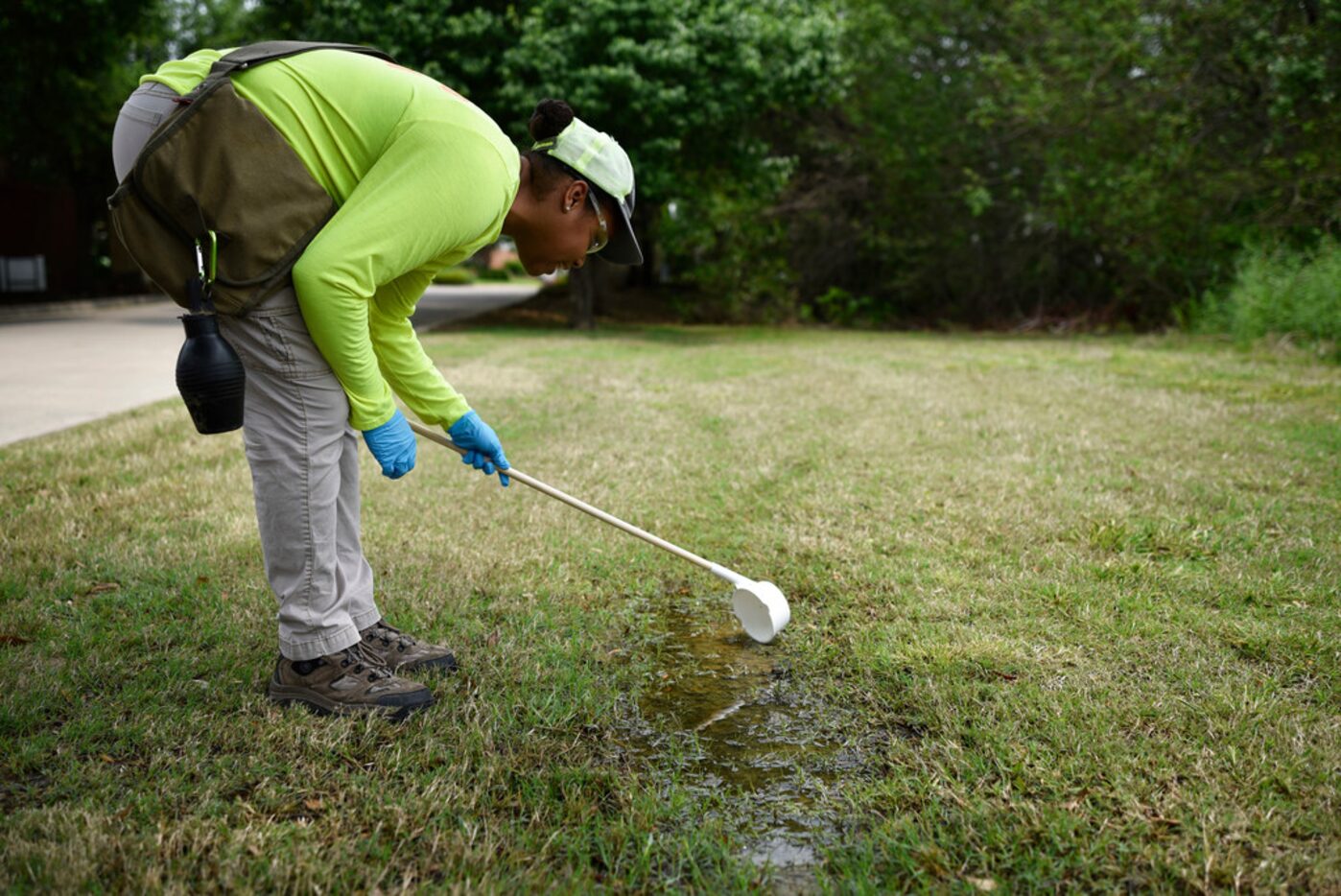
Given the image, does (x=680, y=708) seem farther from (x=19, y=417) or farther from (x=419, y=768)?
(x=19, y=417)

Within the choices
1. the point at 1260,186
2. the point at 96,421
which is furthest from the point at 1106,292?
the point at 96,421

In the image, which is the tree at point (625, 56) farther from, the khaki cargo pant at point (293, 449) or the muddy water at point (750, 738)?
the khaki cargo pant at point (293, 449)

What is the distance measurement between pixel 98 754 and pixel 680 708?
4.52ft

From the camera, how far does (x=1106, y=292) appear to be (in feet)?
54.4

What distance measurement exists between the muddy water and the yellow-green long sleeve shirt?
3.76ft

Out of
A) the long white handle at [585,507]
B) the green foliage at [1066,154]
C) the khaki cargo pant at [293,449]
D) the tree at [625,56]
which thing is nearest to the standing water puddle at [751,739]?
the long white handle at [585,507]

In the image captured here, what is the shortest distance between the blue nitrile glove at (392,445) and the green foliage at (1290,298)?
979cm

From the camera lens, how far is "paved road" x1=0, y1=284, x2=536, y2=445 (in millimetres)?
7238

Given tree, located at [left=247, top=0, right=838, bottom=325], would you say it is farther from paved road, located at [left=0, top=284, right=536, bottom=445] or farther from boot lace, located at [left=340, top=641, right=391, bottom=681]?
boot lace, located at [left=340, top=641, right=391, bottom=681]

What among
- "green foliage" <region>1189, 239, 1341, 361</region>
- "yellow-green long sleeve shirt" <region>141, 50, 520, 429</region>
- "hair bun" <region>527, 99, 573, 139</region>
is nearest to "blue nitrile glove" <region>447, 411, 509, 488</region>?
"yellow-green long sleeve shirt" <region>141, 50, 520, 429</region>

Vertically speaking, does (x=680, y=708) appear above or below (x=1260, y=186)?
below

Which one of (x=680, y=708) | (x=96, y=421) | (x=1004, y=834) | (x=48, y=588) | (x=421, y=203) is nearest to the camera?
(x=1004, y=834)

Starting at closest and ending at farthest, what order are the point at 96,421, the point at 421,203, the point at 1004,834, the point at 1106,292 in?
1. the point at 1004,834
2. the point at 421,203
3. the point at 96,421
4. the point at 1106,292

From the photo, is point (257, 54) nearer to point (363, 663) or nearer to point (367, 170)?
point (367, 170)
